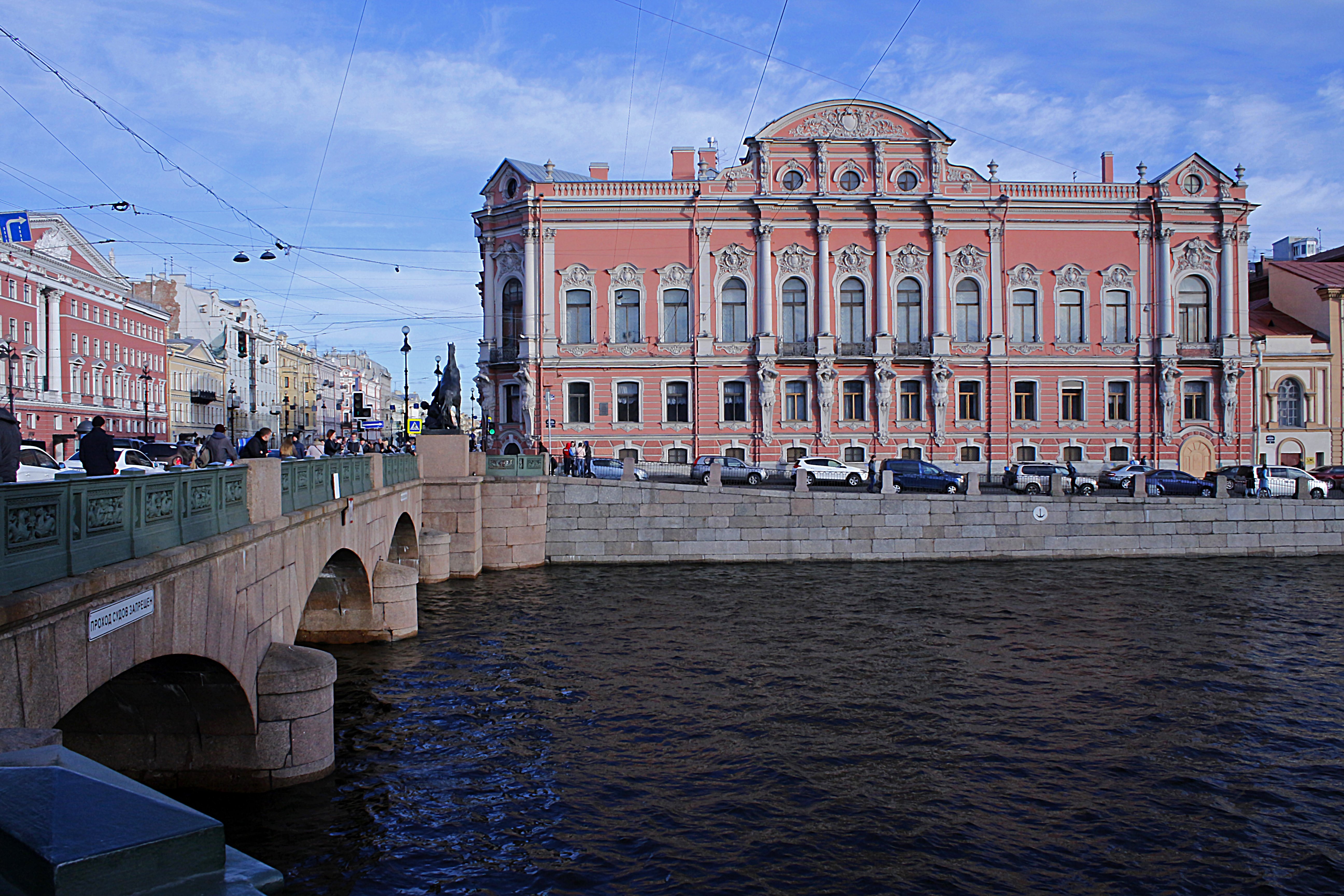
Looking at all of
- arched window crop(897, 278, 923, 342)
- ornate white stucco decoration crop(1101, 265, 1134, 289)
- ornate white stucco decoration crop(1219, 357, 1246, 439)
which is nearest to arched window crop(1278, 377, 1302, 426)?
ornate white stucco decoration crop(1219, 357, 1246, 439)

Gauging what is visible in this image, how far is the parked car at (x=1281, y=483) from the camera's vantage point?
93.9ft

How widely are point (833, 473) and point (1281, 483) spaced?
1337cm

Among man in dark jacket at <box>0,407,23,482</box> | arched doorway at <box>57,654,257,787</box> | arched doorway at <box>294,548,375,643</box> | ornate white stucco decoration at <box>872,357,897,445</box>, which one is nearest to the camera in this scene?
arched doorway at <box>57,654,257,787</box>

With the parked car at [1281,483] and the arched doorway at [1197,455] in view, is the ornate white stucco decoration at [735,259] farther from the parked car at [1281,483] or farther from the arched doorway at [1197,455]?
the parked car at [1281,483]

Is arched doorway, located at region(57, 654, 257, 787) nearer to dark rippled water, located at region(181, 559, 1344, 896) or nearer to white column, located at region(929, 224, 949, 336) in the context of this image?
dark rippled water, located at region(181, 559, 1344, 896)

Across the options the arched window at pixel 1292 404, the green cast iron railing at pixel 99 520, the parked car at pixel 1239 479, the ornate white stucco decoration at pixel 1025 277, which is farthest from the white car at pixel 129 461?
the arched window at pixel 1292 404

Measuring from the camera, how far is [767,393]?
3541 cm

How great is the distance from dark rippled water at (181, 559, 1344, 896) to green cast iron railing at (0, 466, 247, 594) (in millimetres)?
2868

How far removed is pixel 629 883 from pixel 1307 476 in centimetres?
2760

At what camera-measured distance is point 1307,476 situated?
2806 cm

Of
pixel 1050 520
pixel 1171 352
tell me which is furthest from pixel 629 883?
pixel 1171 352

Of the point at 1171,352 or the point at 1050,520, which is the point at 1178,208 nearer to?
the point at 1171,352

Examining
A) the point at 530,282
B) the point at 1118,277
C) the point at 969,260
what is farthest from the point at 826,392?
the point at 1118,277

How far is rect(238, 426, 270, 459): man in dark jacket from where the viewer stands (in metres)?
13.7
